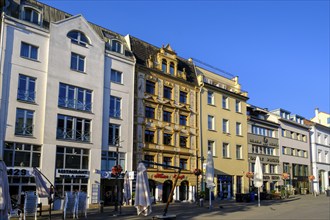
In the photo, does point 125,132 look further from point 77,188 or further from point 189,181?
point 189,181

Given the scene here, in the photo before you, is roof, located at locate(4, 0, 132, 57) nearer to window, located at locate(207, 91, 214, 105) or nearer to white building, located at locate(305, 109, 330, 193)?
window, located at locate(207, 91, 214, 105)

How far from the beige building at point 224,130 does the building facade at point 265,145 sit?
1861 mm

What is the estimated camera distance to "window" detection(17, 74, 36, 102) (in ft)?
90.5

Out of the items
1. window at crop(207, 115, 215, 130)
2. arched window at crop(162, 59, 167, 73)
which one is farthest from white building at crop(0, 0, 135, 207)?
window at crop(207, 115, 215, 130)

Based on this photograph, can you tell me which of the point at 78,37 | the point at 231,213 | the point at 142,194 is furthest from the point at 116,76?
the point at 142,194

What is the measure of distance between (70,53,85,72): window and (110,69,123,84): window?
3.22 meters

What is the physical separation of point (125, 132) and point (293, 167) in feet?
112

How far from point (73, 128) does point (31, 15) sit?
9.40m

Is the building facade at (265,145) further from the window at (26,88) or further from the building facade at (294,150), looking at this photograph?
the window at (26,88)

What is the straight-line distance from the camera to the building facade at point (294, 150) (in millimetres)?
55969

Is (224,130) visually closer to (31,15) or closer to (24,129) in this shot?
(24,129)

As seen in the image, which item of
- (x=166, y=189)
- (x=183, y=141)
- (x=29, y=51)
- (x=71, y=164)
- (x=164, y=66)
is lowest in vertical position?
(x=166, y=189)

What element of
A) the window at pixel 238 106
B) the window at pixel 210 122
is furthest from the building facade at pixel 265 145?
the window at pixel 210 122

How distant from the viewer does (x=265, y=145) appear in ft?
170
